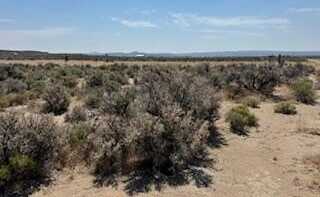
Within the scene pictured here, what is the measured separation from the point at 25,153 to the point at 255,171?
21.1 feet

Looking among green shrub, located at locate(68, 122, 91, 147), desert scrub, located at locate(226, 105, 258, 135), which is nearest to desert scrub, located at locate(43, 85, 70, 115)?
green shrub, located at locate(68, 122, 91, 147)

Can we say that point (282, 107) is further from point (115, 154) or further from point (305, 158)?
point (115, 154)

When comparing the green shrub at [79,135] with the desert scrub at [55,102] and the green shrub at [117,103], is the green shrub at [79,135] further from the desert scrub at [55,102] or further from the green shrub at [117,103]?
the desert scrub at [55,102]

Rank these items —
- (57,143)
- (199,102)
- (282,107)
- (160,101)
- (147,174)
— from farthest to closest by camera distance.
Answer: (282,107), (199,102), (160,101), (57,143), (147,174)

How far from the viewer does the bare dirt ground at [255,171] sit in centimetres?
1035

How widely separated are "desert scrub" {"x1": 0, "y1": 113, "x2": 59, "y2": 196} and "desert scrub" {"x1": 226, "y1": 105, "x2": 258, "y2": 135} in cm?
757

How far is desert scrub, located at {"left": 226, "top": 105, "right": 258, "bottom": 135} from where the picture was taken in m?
16.8

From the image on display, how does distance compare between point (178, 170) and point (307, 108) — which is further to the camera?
point (307, 108)

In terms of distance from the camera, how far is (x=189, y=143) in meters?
12.0

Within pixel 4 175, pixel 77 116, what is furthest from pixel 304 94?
pixel 4 175

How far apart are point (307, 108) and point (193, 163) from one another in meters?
13.2

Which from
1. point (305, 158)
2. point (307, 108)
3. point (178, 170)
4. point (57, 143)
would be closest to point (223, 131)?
point (305, 158)

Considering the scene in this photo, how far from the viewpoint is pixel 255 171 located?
11961 mm

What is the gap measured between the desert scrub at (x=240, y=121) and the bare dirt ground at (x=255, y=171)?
0.34m
